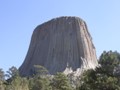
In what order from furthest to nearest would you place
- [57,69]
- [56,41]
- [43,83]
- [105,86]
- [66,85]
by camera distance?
[56,41]
[57,69]
[43,83]
[66,85]
[105,86]

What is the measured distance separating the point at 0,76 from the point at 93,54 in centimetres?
7149

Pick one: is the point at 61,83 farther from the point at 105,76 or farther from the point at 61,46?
the point at 61,46

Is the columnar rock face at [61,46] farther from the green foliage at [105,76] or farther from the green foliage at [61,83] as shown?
the green foliage at [105,76]

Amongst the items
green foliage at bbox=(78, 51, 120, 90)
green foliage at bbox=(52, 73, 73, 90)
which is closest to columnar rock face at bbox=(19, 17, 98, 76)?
green foliage at bbox=(52, 73, 73, 90)

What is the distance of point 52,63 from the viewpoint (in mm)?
120562

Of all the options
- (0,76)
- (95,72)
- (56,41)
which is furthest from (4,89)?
(56,41)

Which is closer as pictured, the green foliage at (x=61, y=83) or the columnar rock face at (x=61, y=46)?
the green foliage at (x=61, y=83)

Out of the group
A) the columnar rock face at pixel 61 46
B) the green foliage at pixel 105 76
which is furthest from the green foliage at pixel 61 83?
the columnar rock face at pixel 61 46

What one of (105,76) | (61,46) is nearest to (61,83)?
(105,76)

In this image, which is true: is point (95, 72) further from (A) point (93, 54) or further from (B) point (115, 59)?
(A) point (93, 54)

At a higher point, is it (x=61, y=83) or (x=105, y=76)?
(x=61, y=83)

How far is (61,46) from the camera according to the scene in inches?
4929

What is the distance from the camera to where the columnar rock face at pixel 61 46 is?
120 meters

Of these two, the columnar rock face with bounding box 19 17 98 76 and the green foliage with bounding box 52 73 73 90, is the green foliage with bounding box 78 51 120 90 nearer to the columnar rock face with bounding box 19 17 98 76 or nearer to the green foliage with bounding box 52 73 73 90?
the green foliage with bounding box 52 73 73 90
